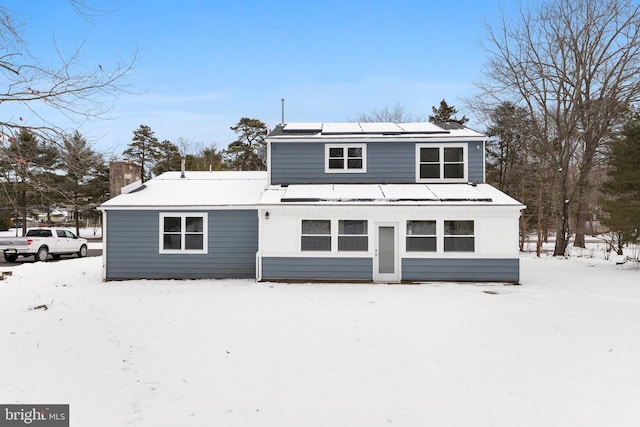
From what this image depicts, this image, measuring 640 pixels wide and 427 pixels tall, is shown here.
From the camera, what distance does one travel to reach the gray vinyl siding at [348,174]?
14109 mm

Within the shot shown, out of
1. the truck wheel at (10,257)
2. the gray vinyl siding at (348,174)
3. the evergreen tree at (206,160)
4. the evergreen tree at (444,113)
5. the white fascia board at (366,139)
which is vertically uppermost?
the evergreen tree at (444,113)

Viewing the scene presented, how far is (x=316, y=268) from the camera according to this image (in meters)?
12.4

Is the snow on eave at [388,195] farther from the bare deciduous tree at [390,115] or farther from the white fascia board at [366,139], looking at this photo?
the bare deciduous tree at [390,115]

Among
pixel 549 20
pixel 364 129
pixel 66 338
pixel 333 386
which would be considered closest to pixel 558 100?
pixel 549 20

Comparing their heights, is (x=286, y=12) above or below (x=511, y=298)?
above

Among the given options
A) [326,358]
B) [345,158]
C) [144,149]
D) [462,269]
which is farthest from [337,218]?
[144,149]

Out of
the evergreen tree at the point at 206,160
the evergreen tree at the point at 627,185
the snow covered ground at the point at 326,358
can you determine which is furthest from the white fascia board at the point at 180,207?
the evergreen tree at the point at 206,160

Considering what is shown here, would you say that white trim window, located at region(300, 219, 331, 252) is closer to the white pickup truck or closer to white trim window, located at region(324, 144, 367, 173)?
white trim window, located at region(324, 144, 367, 173)

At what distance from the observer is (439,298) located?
990 cm

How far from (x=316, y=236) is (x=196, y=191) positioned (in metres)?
5.27

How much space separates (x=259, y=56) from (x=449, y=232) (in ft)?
40.2

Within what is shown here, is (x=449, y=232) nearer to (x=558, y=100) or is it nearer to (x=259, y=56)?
(x=259, y=56)

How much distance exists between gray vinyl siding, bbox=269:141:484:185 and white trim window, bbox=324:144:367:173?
150mm

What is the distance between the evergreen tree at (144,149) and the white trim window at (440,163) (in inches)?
1275
